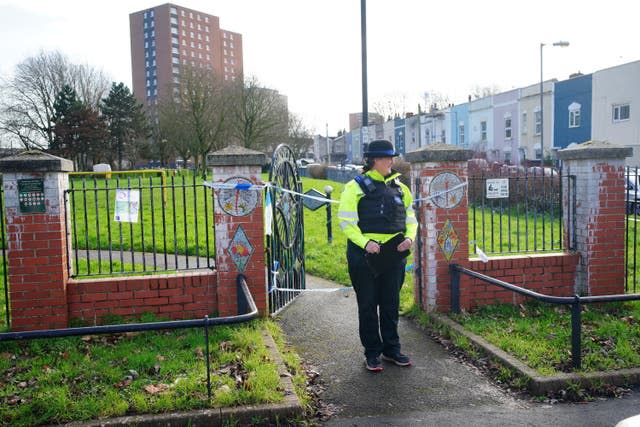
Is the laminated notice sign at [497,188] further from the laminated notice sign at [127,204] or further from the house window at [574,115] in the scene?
the house window at [574,115]

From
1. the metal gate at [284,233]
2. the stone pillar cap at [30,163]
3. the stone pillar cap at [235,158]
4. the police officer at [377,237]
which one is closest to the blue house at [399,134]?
the metal gate at [284,233]

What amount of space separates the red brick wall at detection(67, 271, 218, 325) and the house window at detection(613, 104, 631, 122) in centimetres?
3112

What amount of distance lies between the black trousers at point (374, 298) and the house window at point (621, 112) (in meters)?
30.7

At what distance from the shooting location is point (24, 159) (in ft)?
17.9

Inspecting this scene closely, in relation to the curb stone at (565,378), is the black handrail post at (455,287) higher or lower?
higher

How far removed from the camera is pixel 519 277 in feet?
22.0

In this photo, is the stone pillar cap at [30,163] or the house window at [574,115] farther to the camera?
the house window at [574,115]

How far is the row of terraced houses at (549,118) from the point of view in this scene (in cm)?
3059

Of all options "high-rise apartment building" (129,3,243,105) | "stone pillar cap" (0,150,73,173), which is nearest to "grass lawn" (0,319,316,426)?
"stone pillar cap" (0,150,73,173)

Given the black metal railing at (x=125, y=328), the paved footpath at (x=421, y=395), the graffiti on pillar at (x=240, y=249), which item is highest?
the graffiti on pillar at (x=240, y=249)

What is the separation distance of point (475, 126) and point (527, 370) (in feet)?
141

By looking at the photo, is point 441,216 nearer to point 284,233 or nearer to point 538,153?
point 284,233

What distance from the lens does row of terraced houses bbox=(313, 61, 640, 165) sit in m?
30.6

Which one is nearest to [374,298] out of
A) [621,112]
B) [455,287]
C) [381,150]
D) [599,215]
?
[381,150]
